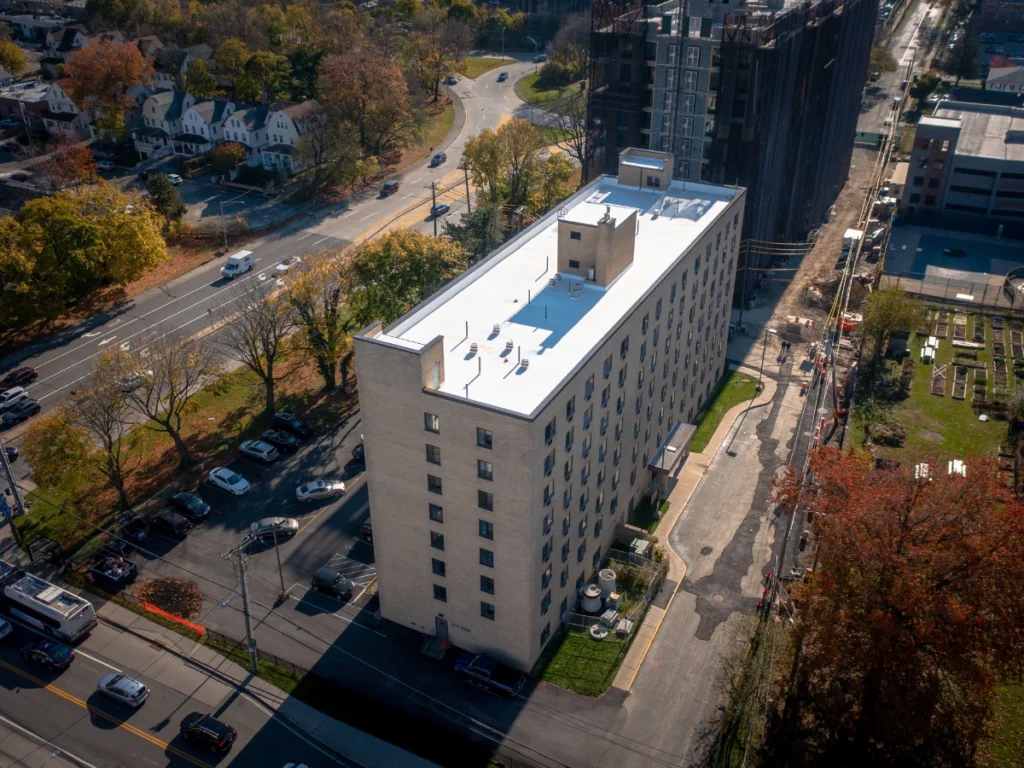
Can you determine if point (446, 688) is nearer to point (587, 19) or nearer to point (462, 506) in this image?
point (462, 506)

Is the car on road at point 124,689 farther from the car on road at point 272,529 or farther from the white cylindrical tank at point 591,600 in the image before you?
the white cylindrical tank at point 591,600

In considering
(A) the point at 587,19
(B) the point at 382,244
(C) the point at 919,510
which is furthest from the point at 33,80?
(C) the point at 919,510

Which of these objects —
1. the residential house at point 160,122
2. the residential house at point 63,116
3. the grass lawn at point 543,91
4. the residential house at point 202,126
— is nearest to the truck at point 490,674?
the residential house at point 202,126

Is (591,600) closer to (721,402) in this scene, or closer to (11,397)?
(721,402)

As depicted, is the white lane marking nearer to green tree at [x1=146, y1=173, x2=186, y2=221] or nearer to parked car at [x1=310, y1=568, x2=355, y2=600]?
parked car at [x1=310, y1=568, x2=355, y2=600]

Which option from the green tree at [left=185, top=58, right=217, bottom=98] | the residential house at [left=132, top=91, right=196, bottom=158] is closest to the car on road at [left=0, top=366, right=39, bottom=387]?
the residential house at [left=132, top=91, right=196, bottom=158]

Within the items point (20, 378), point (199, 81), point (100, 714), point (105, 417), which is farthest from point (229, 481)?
point (199, 81)
